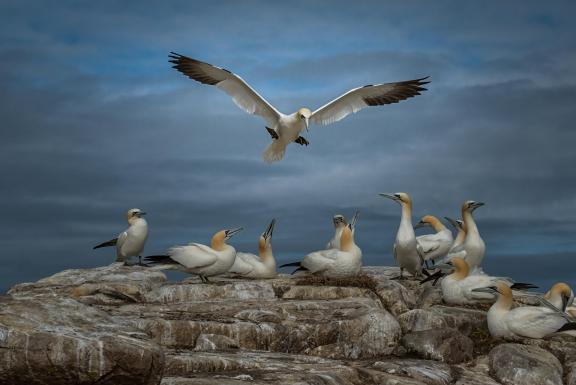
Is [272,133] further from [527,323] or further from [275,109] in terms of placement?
[527,323]

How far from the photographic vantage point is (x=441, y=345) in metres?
12.6

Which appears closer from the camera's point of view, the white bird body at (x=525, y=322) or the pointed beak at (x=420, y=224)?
the white bird body at (x=525, y=322)

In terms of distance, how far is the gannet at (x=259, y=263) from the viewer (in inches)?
648

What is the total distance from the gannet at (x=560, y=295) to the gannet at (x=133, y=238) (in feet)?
26.1

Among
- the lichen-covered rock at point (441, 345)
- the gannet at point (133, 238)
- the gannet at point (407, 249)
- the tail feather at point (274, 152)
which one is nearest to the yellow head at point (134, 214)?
the gannet at point (133, 238)

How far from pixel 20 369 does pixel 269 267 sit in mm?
8558

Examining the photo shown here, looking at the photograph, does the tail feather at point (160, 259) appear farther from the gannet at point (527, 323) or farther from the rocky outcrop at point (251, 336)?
the gannet at point (527, 323)

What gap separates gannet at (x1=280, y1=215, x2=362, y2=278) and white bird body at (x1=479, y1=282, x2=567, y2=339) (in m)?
2.73

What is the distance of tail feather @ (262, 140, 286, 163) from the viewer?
1961 centimetres

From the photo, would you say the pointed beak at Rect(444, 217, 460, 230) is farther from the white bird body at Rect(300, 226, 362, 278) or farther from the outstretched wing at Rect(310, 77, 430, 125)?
the white bird body at Rect(300, 226, 362, 278)

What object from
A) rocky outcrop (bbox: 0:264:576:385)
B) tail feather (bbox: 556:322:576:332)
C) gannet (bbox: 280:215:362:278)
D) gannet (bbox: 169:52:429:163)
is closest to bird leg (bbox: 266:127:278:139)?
gannet (bbox: 169:52:429:163)

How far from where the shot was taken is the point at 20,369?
826cm

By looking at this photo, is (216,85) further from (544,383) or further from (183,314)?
(544,383)

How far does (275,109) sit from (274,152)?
0.97 meters
